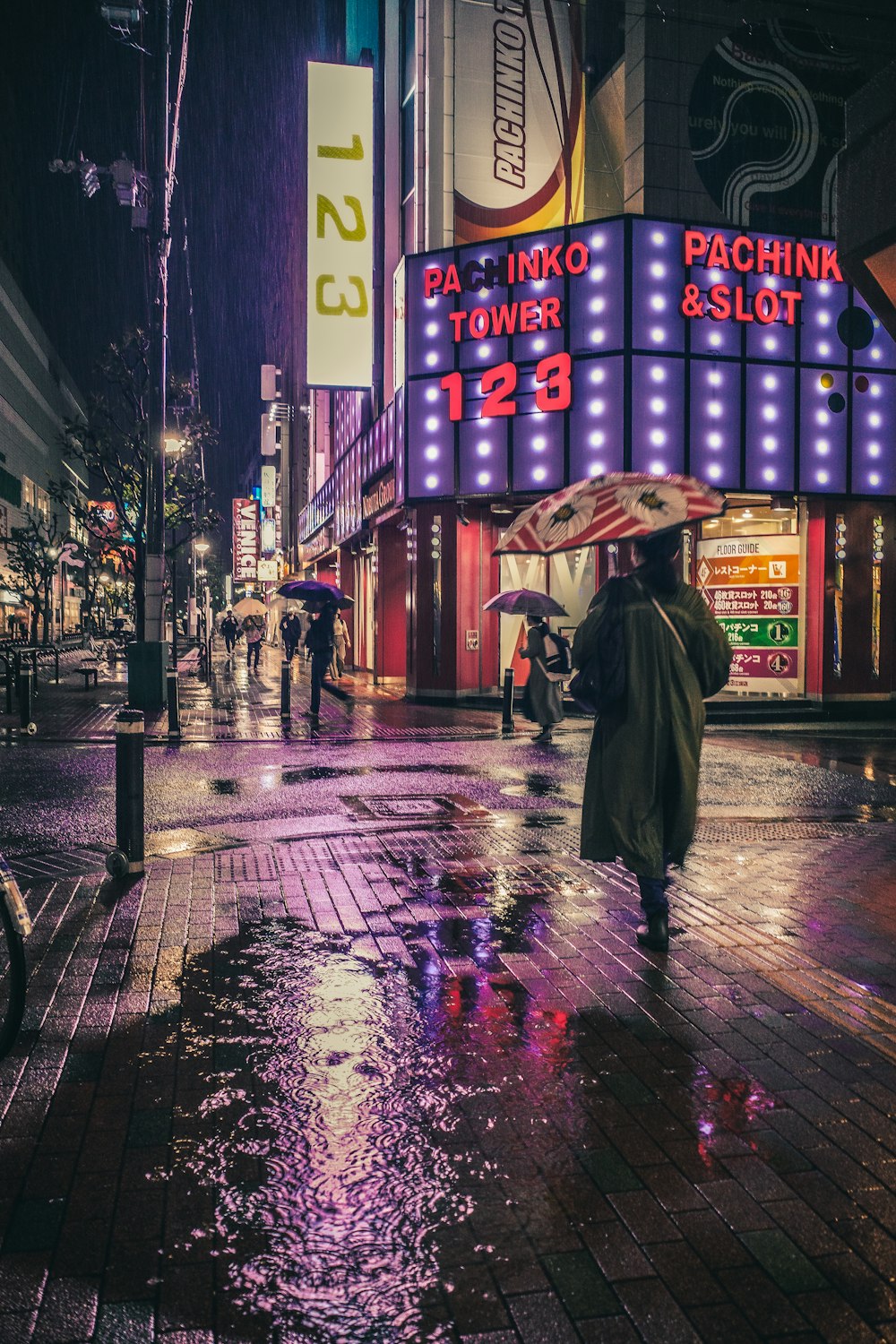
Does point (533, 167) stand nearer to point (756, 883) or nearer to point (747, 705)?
point (747, 705)

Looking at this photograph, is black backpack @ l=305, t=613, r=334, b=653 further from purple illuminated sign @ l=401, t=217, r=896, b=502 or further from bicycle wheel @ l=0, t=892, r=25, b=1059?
bicycle wheel @ l=0, t=892, r=25, b=1059

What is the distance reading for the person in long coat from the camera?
16.9ft

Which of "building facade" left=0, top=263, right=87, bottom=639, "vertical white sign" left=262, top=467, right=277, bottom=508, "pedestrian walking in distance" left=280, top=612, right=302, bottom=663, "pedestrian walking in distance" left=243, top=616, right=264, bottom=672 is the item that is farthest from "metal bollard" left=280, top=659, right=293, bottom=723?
"vertical white sign" left=262, top=467, right=277, bottom=508

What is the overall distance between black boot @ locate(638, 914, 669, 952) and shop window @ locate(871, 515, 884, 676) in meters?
16.8

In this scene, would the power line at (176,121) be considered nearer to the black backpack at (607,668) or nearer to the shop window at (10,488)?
the black backpack at (607,668)

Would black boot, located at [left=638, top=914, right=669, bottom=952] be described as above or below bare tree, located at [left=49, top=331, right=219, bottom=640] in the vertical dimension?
below

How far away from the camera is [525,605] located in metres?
14.3

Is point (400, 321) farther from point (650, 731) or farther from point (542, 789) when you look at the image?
point (650, 731)

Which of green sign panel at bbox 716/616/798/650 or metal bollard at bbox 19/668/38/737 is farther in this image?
green sign panel at bbox 716/616/798/650

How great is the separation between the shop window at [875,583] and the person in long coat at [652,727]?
16.6m

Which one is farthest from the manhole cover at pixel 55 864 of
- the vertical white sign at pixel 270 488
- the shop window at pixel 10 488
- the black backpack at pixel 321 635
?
the vertical white sign at pixel 270 488

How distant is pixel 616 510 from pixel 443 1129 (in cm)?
297

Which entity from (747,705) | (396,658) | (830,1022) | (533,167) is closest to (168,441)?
(396,658)

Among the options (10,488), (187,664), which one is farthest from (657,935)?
(10,488)
